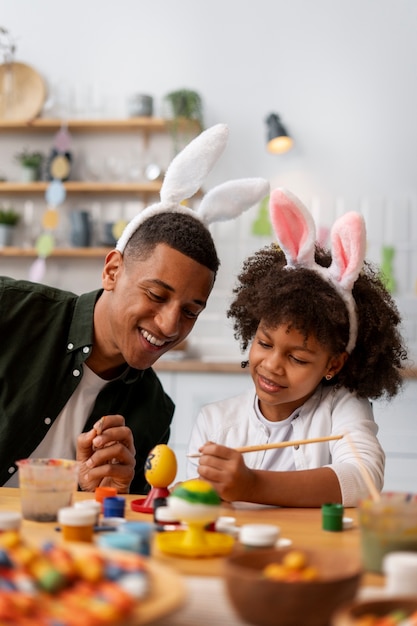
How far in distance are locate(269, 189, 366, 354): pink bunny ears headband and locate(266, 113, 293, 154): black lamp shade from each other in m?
2.71

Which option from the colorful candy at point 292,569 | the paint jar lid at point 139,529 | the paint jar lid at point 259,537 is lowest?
the paint jar lid at point 259,537

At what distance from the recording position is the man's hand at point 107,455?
1511mm

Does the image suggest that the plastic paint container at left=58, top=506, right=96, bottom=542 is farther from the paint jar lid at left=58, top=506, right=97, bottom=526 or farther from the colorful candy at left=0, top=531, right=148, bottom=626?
the colorful candy at left=0, top=531, right=148, bottom=626

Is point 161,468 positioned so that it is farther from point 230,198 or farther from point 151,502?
point 230,198

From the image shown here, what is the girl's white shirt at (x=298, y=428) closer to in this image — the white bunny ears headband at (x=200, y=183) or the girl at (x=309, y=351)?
the girl at (x=309, y=351)

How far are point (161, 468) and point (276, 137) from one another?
337 centimetres

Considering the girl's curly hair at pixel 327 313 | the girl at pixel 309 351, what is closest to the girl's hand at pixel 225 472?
the girl at pixel 309 351

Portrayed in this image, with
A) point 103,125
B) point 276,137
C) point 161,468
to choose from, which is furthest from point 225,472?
point 103,125

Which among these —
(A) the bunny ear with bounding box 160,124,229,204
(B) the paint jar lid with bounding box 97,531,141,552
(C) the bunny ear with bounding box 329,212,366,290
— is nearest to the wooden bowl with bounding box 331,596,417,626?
(B) the paint jar lid with bounding box 97,531,141,552

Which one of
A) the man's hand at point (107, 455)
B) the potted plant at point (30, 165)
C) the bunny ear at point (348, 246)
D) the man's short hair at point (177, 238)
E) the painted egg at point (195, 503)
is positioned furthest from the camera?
the potted plant at point (30, 165)

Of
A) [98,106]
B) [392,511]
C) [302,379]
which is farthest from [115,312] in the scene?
[98,106]

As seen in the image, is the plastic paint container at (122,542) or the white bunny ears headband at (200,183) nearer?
the plastic paint container at (122,542)

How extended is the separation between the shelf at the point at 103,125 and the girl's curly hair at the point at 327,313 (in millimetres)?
2553

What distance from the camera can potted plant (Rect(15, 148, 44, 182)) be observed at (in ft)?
15.1
